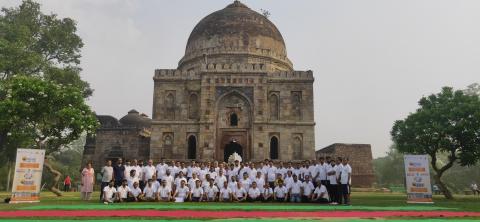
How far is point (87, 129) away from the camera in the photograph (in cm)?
1788

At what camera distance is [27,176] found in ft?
41.2

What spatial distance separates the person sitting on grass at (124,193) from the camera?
40.5 feet

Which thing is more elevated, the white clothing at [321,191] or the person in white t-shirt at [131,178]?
the person in white t-shirt at [131,178]

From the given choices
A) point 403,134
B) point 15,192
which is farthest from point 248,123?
point 15,192

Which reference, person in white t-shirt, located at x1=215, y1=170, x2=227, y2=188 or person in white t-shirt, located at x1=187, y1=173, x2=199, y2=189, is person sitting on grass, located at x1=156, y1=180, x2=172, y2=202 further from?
person in white t-shirt, located at x1=215, y1=170, x2=227, y2=188

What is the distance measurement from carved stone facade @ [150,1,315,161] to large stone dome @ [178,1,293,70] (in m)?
3.80

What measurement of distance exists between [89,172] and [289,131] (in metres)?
13.6

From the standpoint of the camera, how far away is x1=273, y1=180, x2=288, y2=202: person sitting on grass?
1337 cm

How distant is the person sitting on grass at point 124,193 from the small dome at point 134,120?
20.1m

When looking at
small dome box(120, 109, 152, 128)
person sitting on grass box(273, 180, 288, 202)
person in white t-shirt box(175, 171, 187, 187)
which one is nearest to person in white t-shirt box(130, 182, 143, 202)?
person in white t-shirt box(175, 171, 187, 187)

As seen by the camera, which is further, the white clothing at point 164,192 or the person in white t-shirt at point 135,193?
the white clothing at point 164,192

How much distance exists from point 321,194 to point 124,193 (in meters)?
6.25

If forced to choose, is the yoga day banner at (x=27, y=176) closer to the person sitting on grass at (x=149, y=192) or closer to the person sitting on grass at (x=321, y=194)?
the person sitting on grass at (x=149, y=192)

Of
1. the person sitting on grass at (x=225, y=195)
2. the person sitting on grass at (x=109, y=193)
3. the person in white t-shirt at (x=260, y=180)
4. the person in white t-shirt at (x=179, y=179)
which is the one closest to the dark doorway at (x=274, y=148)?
the person in white t-shirt at (x=260, y=180)
